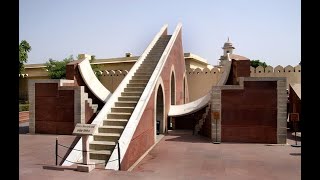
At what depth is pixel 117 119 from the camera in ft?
35.1

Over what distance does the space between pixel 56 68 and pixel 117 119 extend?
19161 mm

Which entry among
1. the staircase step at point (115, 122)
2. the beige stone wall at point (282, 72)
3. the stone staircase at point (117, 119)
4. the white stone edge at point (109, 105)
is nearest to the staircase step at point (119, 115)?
the stone staircase at point (117, 119)

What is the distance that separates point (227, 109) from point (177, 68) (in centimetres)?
721

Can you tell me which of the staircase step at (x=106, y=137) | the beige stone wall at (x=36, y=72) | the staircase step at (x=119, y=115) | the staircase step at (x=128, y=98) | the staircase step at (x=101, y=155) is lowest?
the staircase step at (x=101, y=155)

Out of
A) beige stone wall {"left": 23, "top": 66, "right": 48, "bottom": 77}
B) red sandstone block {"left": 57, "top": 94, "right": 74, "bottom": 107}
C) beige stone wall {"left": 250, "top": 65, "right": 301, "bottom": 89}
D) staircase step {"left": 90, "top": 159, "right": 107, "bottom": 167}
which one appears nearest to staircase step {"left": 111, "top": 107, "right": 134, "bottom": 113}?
staircase step {"left": 90, "top": 159, "right": 107, "bottom": 167}

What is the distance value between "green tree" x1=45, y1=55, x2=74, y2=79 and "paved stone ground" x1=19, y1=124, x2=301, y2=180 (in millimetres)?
14567

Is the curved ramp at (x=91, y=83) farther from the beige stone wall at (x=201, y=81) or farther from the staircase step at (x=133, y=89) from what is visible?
the beige stone wall at (x=201, y=81)

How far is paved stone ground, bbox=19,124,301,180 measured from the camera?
7234 mm

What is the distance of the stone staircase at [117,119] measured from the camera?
29.5 ft

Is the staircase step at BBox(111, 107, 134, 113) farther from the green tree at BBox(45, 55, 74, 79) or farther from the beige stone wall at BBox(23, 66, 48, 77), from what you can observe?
the beige stone wall at BBox(23, 66, 48, 77)

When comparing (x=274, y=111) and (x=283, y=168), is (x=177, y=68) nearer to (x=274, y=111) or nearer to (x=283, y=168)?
(x=274, y=111)

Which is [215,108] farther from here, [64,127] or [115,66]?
[115,66]

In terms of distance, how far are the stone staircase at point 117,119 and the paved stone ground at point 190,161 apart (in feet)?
3.83
